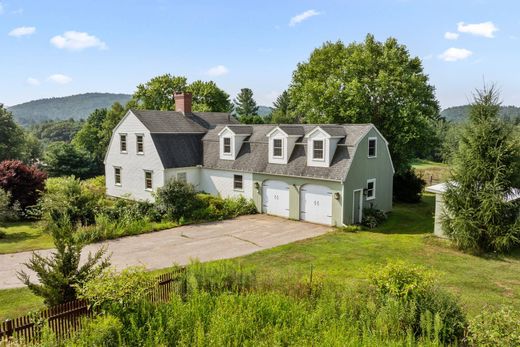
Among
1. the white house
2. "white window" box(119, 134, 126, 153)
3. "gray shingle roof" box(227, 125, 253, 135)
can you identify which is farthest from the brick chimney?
"gray shingle roof" box(227, 125, 253, 135)

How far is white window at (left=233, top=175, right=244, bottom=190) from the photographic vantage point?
26828 millimetres

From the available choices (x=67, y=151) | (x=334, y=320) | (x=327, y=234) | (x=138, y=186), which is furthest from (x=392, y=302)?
(x=67, y=151)

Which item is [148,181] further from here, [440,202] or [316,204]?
[440,202]

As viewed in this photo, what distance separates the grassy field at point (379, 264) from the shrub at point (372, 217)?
3.51ft

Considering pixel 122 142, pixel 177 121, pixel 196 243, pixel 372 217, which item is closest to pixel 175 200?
pixel 196 243

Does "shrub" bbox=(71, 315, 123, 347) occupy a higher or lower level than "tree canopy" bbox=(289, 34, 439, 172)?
lower

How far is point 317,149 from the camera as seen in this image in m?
23.4

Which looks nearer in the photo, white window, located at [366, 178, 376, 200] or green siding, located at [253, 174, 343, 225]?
green siding, located at [253, 174, 343, 225]

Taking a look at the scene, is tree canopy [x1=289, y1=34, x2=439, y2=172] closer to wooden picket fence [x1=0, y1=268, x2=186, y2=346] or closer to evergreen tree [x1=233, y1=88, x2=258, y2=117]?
wooden picket fence [x1=0, y1=268, x2=186, y2=346]

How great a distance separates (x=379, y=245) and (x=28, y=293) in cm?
1442

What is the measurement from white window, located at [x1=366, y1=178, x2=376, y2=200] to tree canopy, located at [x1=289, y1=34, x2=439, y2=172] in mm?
7717

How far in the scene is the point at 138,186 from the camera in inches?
1170

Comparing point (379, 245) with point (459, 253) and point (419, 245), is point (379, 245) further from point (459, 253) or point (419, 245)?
point (459, 253)

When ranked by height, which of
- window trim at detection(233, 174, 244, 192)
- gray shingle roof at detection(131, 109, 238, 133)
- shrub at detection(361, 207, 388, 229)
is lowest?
shrub at detection(361, 207, 388, 229)
